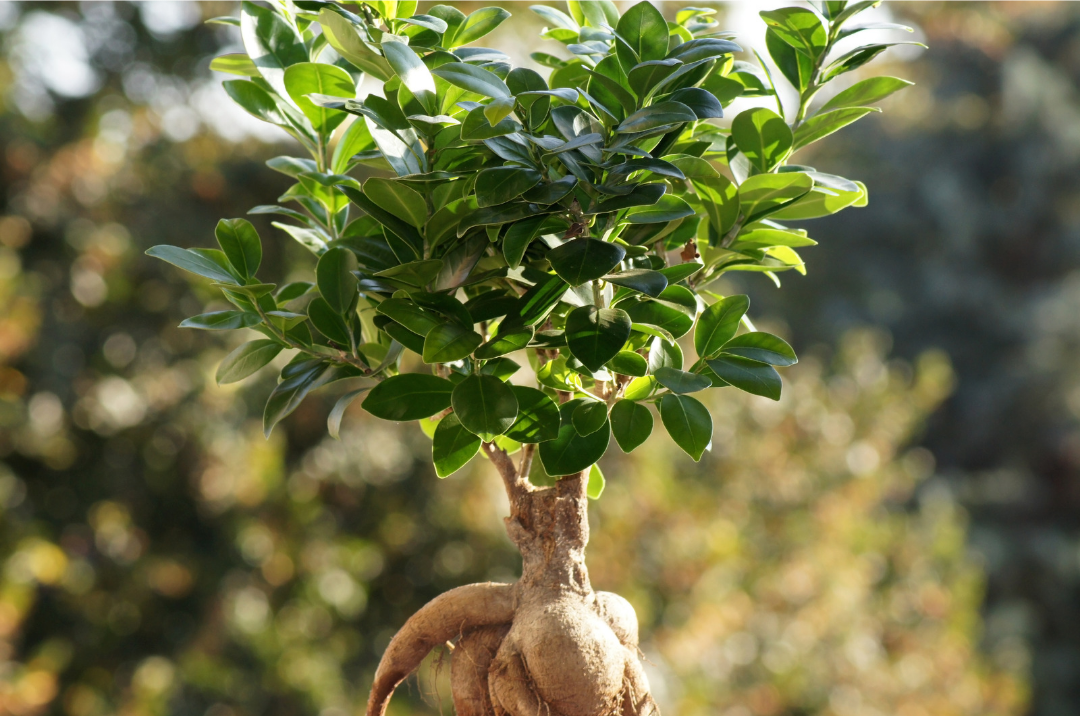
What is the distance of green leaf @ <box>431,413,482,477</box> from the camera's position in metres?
0.47

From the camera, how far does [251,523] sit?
223cm

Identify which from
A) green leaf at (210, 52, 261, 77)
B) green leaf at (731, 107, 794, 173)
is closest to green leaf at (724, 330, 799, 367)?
green leaf at (731, 107, 794, 173)

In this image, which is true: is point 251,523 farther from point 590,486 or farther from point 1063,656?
point 1063,656

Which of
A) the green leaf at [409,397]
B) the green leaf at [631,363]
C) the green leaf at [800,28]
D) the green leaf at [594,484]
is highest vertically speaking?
the green leaf at [800,28]

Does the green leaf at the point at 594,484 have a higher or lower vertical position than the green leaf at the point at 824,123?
lower

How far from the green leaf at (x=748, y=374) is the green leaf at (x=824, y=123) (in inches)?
5.5

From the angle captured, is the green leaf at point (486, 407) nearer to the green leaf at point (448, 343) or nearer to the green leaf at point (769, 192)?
the green leaf at point (448, 343)

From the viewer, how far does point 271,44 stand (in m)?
0.50

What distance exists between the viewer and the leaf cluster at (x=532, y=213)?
398mm

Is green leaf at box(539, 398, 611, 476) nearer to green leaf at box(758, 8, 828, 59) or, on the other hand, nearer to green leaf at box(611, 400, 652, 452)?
green leaf at box(611, 400, 652, 452)

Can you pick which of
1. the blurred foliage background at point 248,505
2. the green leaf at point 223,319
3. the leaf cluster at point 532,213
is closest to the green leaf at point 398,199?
the leaf cluster at point 532,213

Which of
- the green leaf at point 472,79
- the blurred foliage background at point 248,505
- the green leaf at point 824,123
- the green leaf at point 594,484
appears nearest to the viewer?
the green leaf at point 472,79

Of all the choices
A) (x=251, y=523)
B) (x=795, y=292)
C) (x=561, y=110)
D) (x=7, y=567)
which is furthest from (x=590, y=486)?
(x=795, y=292)

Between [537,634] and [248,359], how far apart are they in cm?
25
